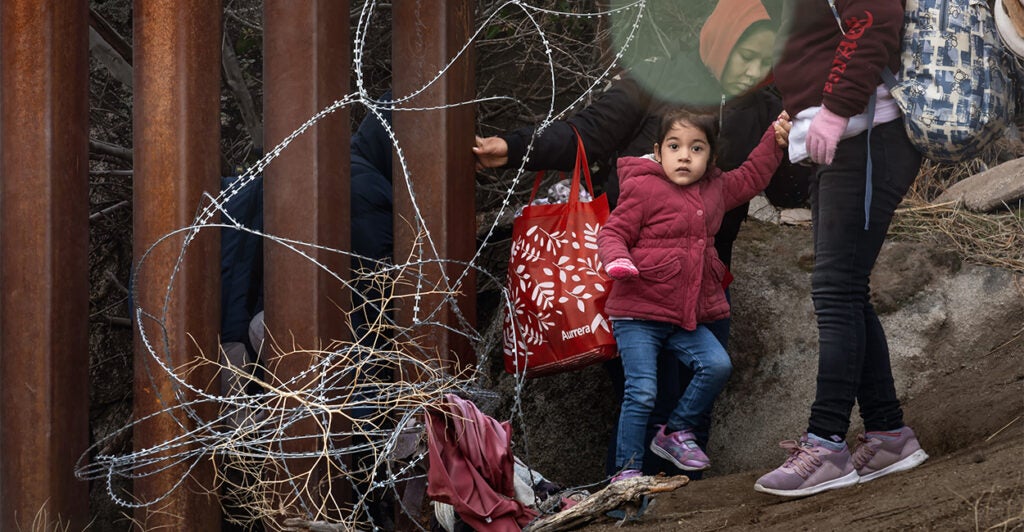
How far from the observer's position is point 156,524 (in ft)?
11.3

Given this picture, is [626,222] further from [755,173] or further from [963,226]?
[963,226]

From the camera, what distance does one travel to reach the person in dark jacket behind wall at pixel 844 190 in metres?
3.07

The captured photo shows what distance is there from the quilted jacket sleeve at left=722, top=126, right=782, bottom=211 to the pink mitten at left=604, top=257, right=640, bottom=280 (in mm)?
528

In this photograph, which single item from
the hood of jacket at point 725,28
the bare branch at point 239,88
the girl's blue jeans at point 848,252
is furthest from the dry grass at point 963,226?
the bare branch at point 239,88

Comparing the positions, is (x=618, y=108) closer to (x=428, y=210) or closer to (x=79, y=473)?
(x=428, y=210)

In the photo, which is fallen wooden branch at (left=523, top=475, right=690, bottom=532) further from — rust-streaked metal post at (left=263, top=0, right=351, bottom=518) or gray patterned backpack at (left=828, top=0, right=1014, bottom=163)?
gray patterned backpack at (left=828, top=0, right=1014, bottom=163)

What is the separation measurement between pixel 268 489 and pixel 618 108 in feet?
5.95

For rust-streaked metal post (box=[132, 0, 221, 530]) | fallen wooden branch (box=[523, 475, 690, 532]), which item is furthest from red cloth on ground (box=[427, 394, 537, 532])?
rust-streaked metal post (box=[132, 0, 221, 530])

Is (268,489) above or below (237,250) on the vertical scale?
below

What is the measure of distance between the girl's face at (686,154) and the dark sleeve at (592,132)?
41 centimetres

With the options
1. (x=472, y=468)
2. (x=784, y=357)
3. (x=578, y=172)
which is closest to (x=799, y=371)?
(x=784, y=357)

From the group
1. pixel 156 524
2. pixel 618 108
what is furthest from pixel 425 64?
pixel 156 524

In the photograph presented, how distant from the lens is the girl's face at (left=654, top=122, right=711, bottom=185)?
364cm

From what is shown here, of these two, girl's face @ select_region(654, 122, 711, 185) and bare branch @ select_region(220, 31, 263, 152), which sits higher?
bare branch @ select_region(220, 31, 263, 152)
